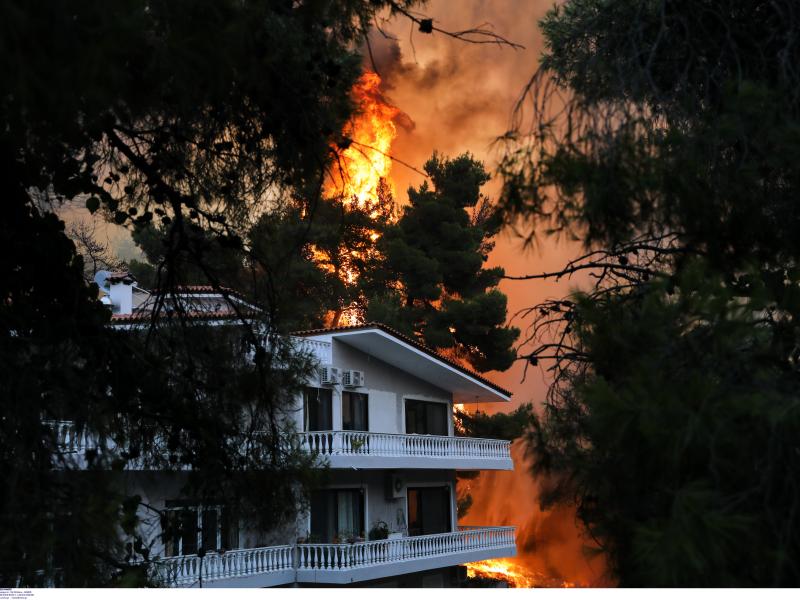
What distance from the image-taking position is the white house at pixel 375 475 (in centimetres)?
1470

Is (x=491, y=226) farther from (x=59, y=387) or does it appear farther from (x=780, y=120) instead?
(x=59, y=387)

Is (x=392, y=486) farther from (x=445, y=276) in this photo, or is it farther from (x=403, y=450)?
(x=445, y=276)

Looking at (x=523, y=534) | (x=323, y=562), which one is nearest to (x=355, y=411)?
(x=323, y=562)

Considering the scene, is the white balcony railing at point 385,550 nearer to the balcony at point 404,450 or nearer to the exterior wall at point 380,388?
the balcony at point 404,450

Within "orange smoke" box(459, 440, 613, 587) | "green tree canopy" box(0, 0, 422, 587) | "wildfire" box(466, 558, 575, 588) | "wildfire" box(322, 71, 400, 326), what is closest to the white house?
"wildfire" box(322, 71, 400, 326)

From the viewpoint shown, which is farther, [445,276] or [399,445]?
[445,276]

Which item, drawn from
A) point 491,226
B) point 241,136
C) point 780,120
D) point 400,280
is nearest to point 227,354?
point 241,136

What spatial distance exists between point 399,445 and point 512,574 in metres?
9.23

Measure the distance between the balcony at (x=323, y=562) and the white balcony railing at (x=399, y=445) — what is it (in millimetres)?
1480

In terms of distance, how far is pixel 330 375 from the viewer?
51.1 ft

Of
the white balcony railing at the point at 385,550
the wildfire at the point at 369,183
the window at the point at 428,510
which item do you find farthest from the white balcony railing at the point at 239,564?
the wildfire at the point at 369,183

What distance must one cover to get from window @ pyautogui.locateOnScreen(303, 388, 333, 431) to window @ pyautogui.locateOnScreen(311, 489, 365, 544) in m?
1.12

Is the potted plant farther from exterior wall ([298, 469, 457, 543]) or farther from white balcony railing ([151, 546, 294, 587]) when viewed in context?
white balcony railing ([151, 546, 294, 587])

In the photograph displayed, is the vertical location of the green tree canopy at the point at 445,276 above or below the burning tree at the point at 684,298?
above
